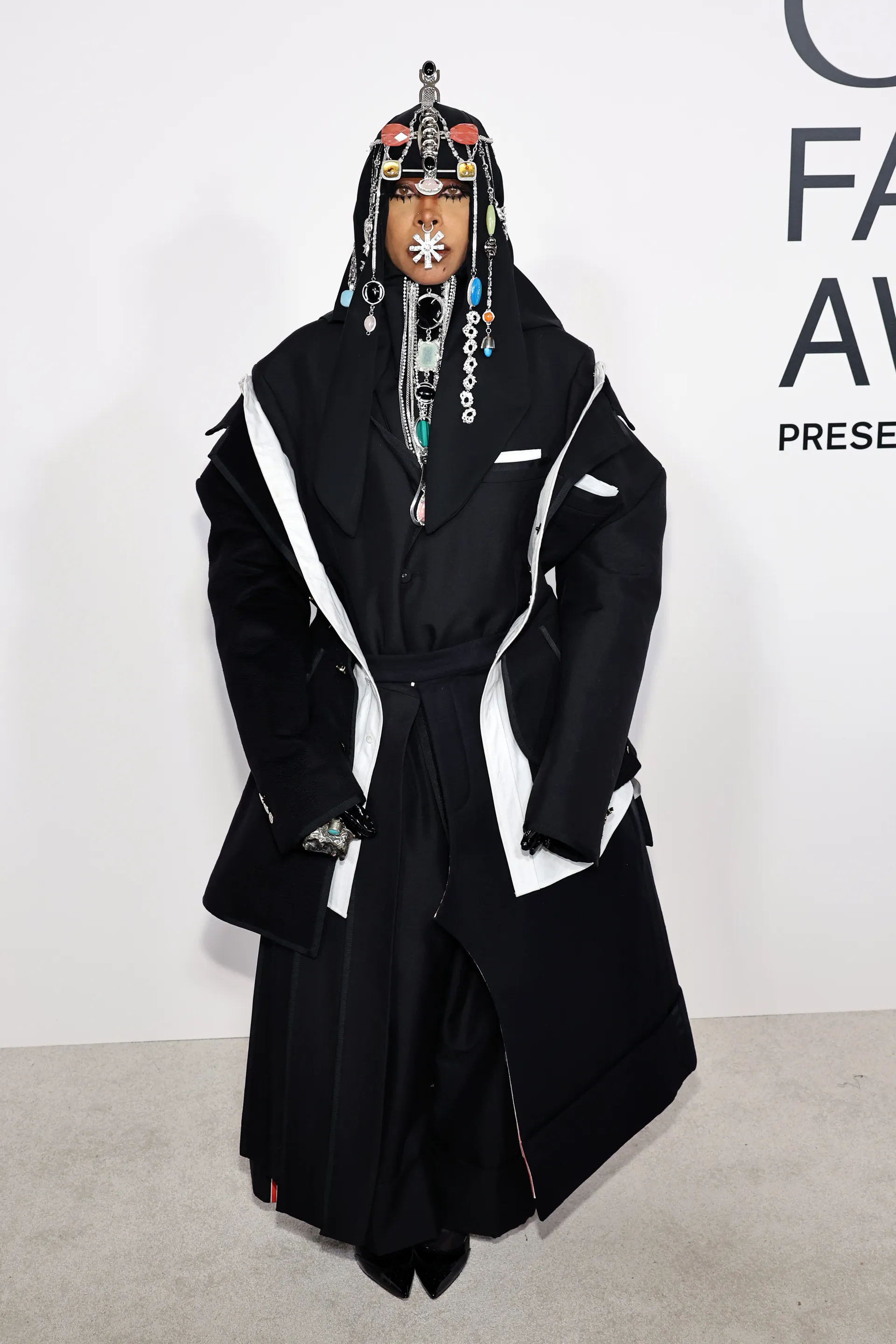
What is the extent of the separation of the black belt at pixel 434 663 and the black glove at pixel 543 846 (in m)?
0.26

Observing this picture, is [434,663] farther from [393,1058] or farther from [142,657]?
[142,657]

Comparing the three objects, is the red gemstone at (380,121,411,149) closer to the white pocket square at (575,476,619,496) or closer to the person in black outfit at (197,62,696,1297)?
the person in black outfit at (197,62,696,1297)

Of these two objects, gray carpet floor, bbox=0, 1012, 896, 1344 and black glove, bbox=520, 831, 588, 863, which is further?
gray carpet floor, bbox=0, 1012, 896, 1344

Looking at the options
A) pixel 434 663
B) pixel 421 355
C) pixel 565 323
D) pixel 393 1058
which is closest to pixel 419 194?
pixel 421 355

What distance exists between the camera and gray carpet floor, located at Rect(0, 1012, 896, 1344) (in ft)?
6.51

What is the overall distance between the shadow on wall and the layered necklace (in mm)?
774

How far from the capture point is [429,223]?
68.3 inches

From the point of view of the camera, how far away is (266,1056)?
6.44 ft

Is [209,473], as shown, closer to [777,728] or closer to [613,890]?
[613,890]

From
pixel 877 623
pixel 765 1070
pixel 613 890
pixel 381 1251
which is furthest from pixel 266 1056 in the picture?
pixel 877 623

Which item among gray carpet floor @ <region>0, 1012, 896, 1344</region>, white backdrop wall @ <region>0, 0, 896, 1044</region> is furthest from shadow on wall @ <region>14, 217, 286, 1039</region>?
gray carpet floor @ <region>0, 1012, 896, 1344</region>

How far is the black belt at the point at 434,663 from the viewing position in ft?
6.07

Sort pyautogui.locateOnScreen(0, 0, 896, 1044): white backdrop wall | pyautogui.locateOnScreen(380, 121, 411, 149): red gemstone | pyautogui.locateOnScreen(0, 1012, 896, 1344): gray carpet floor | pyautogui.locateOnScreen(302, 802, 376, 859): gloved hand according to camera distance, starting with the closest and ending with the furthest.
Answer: pyautogui.locateOnScreen(380, 121, 411, 149): red gemstone, pyautogui.locateOnScreen(302, 802, 376, 859): gloved hand, pyautogui.locateOnScreen(0, 1012, 896, 1344): gray carpet floor, pyautogui.locateOnScreen(0, 0, 896, 1044): white backdrop wall

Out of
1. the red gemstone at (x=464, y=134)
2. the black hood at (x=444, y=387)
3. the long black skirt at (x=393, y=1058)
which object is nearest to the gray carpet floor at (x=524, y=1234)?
the long black skirt at (x=393, y=1058)
